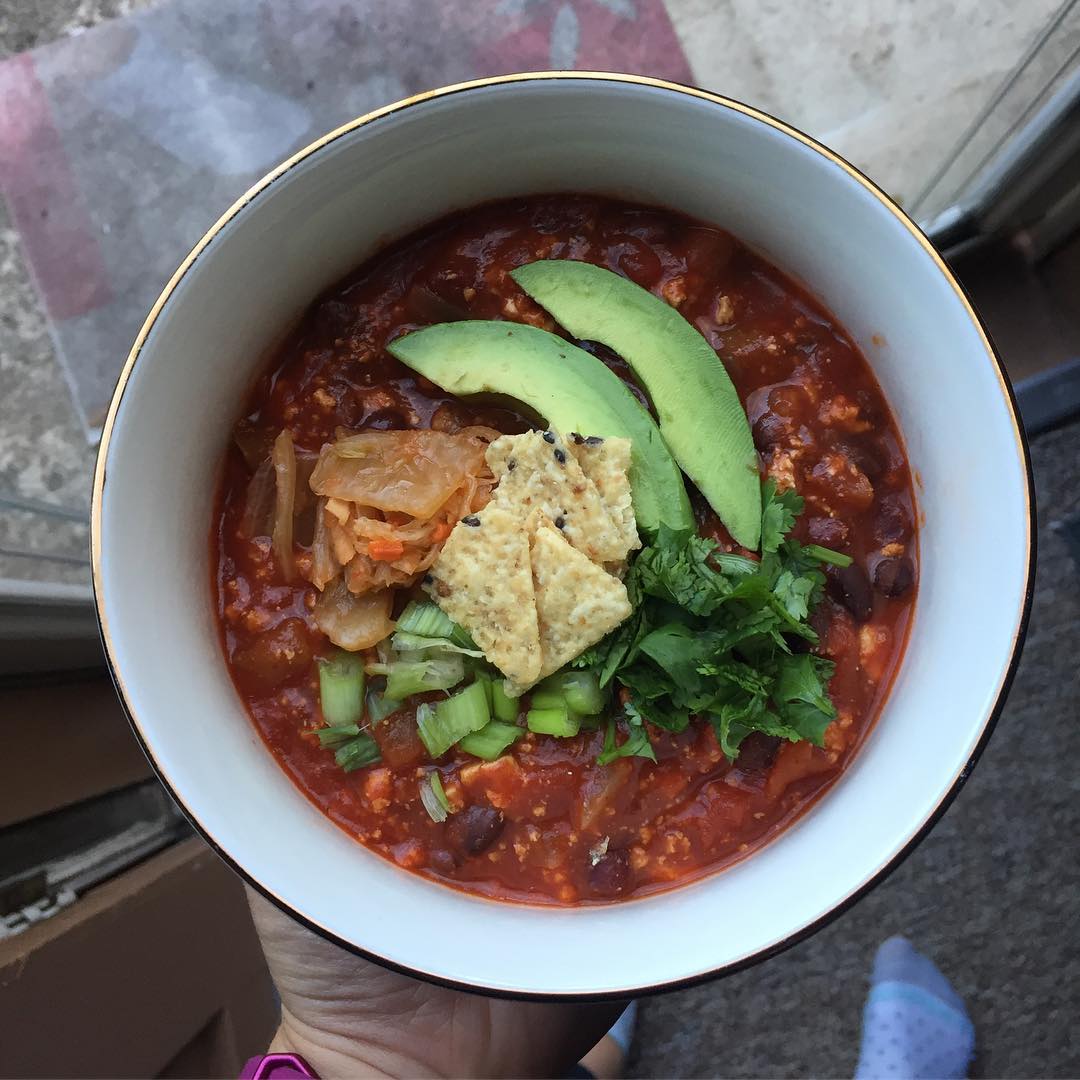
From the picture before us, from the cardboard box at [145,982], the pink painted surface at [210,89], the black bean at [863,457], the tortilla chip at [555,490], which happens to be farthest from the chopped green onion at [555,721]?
the pink painted surface at [210,89]

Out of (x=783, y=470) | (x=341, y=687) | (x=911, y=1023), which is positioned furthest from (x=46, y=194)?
(x=911, y=1023)

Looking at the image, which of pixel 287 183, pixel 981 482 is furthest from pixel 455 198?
pixel 981 482

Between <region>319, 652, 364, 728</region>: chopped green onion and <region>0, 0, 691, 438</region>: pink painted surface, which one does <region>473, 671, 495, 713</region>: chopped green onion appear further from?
<region>0, 0, 691, 438</region>: pink painted surface

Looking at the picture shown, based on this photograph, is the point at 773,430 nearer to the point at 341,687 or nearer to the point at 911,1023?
the point at 341,687

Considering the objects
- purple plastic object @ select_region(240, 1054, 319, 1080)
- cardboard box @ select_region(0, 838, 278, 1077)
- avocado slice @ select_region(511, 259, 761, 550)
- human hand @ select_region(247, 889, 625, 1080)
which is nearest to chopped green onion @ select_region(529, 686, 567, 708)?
avocado slice @ select_region(511, 259, 761, 550)

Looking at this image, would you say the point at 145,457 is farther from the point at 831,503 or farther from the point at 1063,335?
the point at 1063,335

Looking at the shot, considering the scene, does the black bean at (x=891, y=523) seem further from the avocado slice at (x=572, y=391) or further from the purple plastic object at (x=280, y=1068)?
the purple plastic object at (x=280, y=1068)
